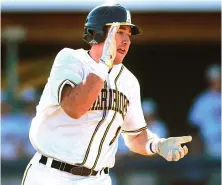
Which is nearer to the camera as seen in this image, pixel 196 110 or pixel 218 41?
pixel 196 110

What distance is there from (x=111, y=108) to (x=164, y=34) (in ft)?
24.5

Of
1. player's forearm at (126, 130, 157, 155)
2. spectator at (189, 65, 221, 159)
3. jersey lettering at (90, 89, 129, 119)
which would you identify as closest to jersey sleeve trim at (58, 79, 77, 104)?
jersey lettering at (90, 89, 129, 119)

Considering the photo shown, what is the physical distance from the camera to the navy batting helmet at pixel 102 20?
420 cm

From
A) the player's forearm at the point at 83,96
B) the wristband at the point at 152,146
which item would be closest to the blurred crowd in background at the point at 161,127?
the wristband at the point at 152,146

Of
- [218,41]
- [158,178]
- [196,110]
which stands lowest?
[158,178]

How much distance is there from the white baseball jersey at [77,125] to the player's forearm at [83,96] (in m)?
0.19

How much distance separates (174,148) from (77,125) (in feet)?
1.86

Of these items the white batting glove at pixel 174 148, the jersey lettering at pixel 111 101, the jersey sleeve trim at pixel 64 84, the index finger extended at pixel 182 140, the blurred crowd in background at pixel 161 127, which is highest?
the jersey sleeve trim at pixel 64 84

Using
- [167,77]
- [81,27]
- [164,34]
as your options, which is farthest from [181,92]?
[81,27]

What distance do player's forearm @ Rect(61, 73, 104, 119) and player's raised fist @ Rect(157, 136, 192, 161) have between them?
0.62 meters

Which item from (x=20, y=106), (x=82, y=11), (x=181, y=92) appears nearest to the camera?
(x=20, y=106)

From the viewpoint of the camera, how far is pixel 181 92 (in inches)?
487

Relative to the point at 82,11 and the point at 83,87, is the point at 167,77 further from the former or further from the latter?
the point at 83,87

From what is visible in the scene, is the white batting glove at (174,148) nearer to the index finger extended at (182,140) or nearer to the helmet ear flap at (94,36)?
the index finger extended at (182,140)
